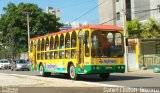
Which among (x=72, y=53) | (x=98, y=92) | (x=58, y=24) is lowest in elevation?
(x=98, y=92)

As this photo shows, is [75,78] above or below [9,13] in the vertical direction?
below

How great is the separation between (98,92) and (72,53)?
29.4 feet

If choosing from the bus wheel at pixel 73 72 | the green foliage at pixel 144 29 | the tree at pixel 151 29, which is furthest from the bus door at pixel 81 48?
the tree at pixel 151 29

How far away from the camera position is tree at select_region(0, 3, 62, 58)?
6894cm

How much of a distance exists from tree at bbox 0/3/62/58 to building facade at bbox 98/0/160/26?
378 inches

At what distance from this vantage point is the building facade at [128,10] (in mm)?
54781

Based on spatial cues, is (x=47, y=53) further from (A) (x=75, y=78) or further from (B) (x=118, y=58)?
(B) (x=118, y=58)

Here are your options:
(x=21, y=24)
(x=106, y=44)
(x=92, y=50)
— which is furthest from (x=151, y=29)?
(x=21, y=24)

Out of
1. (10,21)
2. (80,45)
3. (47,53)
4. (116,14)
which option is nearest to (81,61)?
(80,45)

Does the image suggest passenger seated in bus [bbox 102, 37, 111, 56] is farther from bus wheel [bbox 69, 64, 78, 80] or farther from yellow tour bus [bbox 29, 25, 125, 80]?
bus wheel [bbox 69, 64, 78, 80]

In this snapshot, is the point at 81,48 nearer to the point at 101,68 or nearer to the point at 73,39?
the point at 73,39

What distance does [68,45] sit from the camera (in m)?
25.1

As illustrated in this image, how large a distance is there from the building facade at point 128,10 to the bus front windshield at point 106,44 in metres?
29.5

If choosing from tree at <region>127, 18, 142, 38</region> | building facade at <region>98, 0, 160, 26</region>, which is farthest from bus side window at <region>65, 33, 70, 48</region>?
building facade at <region>98, 0, 160, 26</region>
